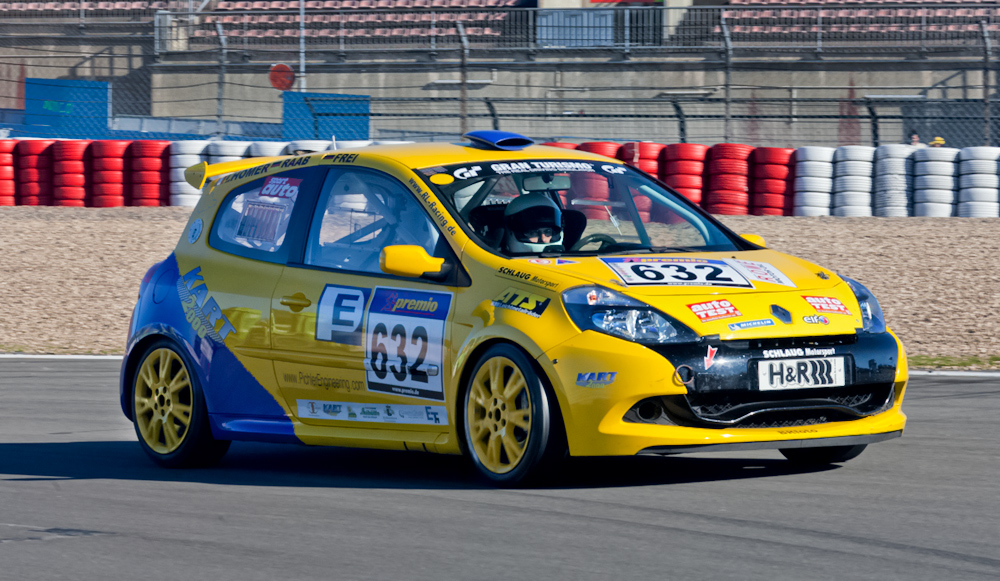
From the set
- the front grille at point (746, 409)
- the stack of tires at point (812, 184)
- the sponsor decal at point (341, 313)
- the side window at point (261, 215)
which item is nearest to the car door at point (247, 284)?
the side window at point (261, 215)

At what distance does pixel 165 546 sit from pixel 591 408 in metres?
1.63

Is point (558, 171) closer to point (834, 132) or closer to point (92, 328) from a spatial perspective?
point (92, 328)

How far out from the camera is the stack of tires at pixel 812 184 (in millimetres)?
17031

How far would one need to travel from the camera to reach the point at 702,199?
17.3 meters

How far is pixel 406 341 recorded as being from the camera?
5.92 metres

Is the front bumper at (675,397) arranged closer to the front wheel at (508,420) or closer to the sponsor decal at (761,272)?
the front wheel at (508,420)

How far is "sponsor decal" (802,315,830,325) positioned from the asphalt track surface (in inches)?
25.7

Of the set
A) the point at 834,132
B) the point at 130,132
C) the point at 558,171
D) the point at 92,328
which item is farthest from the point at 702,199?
the point at 130,132

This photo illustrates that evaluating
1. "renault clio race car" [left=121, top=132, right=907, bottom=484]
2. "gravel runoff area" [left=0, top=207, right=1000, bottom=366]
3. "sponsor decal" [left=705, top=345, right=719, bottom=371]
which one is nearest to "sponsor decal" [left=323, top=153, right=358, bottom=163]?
"renault clio race car" [left=121, top=132, right=907, bottom=484]

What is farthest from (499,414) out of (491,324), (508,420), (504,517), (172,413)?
(172,413)

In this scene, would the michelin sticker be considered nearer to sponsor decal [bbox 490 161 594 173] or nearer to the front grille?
the front grille

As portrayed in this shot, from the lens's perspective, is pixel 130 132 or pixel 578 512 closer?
pixel 578 512

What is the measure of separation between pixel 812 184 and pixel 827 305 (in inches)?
461

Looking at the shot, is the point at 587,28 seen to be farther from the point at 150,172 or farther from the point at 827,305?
the point at 827,305
